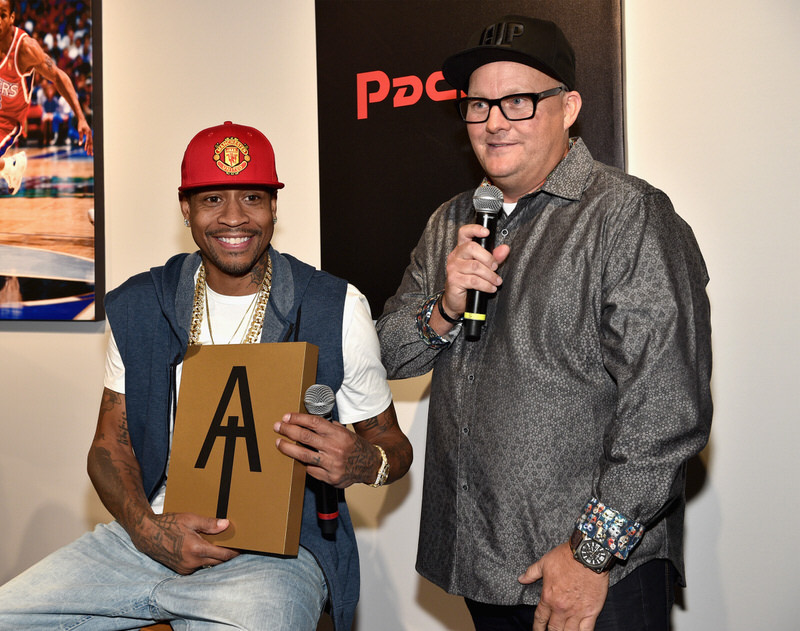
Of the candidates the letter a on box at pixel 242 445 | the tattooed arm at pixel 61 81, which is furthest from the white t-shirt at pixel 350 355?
the tattooed arm at pixel 61 81

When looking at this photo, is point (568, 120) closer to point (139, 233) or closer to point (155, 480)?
point (155, 480)

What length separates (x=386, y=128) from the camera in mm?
2615

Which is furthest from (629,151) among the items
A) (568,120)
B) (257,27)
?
(257,27)

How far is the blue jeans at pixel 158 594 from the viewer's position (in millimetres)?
1633

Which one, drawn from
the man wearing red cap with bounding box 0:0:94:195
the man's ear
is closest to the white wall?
the man wearing red cap with bounding box 0:0:94:195

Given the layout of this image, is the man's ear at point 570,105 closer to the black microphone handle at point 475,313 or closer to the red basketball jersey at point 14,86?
the black microphone handle at point 475,313

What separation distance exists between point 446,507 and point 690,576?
1.05 m

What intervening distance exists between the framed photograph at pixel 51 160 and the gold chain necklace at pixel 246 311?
3.99 feet

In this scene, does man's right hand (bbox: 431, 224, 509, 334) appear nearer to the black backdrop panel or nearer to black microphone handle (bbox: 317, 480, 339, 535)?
black microphone handle (bbox: 317, 480, 339, 535)

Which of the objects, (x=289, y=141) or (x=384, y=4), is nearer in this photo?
(x=384, y=4)

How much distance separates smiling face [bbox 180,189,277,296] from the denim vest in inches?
4.1

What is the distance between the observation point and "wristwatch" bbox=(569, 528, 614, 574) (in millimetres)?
1353

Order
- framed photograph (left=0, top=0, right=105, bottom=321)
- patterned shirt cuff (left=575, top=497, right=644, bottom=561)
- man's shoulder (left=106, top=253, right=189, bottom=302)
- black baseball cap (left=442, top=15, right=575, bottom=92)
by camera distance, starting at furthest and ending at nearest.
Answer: framed photograph (left=0, top=0, right=105, bottom=321) < man's shoulder (left=106, top=253, right=189, bottom=302) < black baseball cap (left=442, top=15, right=575, bottom=92) < patterned shirt cuff (left=575, top=497, right=644, bottom=561)

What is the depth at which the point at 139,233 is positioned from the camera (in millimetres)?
3045
